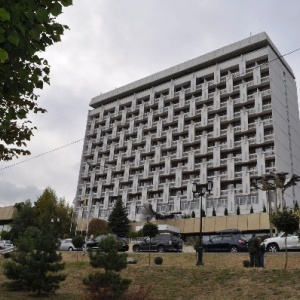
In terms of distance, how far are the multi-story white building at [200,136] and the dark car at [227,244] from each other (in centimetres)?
2440

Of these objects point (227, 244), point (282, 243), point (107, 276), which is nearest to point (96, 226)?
point (227, 244)

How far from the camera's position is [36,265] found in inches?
653

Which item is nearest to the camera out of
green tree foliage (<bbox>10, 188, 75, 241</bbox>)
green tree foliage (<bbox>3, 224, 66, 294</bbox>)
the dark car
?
green tree foliage (<bbox>3, 224, 66, 294</bbox>)

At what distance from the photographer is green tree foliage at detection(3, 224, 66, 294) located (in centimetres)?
1650

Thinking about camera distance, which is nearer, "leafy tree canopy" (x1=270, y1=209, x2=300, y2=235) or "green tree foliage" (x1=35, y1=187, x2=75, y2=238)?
"leafy tree canopy" (x1=270, y1=209, x2=300, y2=235)

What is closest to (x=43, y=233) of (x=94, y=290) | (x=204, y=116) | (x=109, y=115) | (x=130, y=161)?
(x=94, y=290)

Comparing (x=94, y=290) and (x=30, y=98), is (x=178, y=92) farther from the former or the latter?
(x=30, y=98)

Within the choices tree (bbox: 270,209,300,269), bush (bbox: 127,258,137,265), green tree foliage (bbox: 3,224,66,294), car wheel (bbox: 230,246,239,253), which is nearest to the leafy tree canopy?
tree (bbox: 270,209,300,269)

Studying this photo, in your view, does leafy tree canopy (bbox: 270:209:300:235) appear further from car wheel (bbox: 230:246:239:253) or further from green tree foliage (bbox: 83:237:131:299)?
green tree foliage (bbox: 83:237:131:299)

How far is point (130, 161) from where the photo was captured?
71.2 meters

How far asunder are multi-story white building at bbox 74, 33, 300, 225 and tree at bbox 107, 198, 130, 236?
3274mm

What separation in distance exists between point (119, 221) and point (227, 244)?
32.4 meters

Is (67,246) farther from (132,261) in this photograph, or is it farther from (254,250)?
(254,250)

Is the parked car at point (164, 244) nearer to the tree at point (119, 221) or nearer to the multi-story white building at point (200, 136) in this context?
the multi-story white building at point (200, 136)
